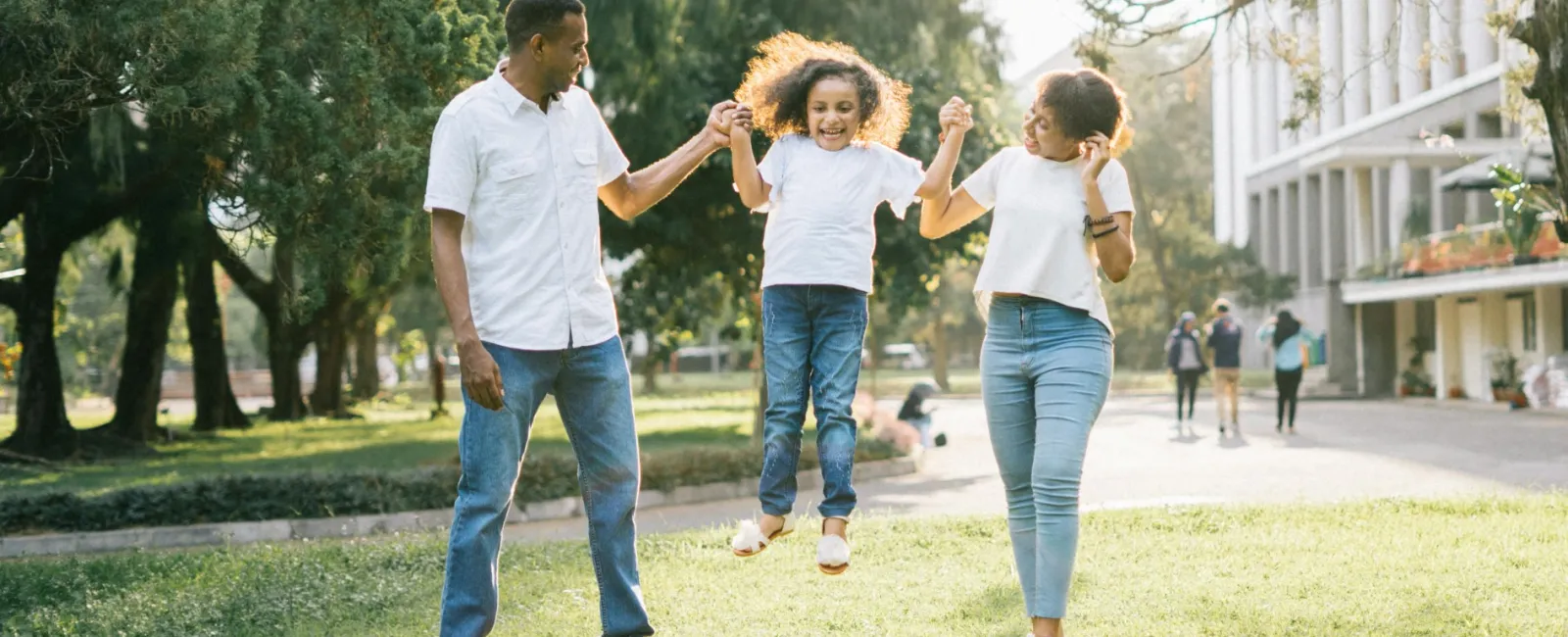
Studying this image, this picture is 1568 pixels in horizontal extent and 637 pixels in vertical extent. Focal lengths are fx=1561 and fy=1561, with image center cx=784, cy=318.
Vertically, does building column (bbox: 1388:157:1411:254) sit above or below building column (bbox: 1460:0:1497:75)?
below

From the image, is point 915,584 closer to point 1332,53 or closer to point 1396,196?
point 1332,53

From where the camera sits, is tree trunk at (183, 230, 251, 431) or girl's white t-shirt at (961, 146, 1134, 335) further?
tree trunk at (183, 230, 251, 431)

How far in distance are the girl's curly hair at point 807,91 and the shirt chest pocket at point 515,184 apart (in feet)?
3.56

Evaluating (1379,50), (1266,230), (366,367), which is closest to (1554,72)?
(1379,50)

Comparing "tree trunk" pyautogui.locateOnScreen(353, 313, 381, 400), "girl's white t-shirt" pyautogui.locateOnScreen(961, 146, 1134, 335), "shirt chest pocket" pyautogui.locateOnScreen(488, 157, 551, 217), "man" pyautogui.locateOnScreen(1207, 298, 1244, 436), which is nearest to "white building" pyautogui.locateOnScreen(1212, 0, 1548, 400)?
"man" pyautogui.locateOnScreen(1207, 298, 1244, 436)

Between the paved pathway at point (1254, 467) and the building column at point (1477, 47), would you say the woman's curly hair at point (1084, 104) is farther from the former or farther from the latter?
the building column at point (1477, 47)

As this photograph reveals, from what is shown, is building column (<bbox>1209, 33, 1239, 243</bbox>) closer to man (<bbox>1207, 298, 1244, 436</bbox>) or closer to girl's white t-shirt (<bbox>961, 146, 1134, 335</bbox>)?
man (<bbox>1207, 298, 1244, 436</bbox>)

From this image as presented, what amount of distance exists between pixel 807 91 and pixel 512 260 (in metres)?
1.44

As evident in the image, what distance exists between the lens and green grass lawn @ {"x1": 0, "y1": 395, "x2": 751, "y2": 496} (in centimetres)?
1887

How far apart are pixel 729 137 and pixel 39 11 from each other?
20.2 feet

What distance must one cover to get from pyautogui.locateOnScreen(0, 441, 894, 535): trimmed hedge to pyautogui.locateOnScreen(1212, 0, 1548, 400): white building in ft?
59.6

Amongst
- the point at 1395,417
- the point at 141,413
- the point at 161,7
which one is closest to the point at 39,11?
the point at 161,7

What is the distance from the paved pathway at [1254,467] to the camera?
1346 cm

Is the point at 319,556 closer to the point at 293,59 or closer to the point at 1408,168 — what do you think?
the point at 293,59
